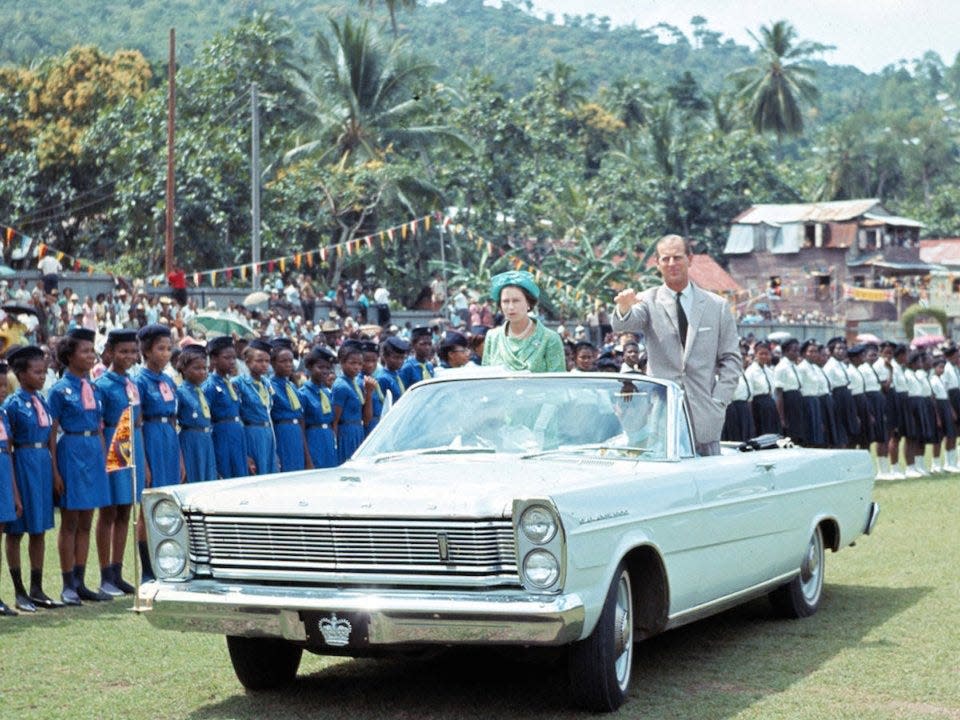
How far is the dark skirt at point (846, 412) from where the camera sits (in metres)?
21.0

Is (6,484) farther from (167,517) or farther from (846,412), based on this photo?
(846,412)

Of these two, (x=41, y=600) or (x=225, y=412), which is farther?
(x=225, y=412)

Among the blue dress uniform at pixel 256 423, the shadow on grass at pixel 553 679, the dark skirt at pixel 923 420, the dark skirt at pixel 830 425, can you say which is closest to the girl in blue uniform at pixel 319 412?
the blue dress uniform at pixel 256 423

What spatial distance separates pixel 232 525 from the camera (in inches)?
266

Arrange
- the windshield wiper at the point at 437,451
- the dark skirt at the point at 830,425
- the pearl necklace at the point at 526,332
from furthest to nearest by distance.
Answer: the dark skirt at the point at 830,425 → the pearl necklace at the point at 526,332 → the windshield wiper at the point at 437,451

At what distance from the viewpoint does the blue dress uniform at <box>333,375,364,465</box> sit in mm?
13430

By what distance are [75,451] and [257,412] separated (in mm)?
2063

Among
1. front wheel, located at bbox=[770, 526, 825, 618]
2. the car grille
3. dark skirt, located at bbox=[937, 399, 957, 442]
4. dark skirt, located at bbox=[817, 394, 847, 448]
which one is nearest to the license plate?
the car grille

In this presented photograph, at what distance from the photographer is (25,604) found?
9.80 metres

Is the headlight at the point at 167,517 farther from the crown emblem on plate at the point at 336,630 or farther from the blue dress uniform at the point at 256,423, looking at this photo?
the blue dress uniform at the point at 256,423

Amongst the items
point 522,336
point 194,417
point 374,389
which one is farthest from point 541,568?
point 374,389

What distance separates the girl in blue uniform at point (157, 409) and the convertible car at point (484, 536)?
10.1 ft

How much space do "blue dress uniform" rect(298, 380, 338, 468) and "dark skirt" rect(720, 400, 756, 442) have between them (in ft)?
24.6

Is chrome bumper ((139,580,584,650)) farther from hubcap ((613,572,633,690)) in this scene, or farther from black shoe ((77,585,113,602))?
black shoe ((77,585,113,602))
